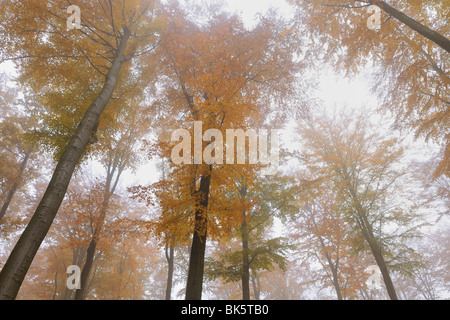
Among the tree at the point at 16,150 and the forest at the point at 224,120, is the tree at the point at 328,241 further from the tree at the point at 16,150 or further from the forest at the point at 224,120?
the tree at the point at 16,150

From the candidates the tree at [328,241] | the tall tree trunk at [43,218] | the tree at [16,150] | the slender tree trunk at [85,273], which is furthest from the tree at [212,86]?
the tree at [16,150]

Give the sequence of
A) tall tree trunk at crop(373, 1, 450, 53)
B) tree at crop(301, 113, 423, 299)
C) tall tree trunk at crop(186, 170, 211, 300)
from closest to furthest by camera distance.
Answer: tall tree trunk at crop(373, 1, 450, 53)
tall tree trunk at crop(186, 170, 211, 300)
tree at crop(301, 113, 423, 299)

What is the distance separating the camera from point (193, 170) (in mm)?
5746

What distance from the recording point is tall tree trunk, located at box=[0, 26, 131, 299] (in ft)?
9.75

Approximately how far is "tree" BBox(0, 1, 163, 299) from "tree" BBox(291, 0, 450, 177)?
5.92 m

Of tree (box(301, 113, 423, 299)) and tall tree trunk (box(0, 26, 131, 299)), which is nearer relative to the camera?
tall tree trunk (box(0, 26, 131, 299))

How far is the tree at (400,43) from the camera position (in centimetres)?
511

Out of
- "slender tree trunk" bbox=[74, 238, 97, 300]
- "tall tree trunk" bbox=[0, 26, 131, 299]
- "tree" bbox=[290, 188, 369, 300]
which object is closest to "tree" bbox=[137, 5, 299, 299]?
"tall tree trunk" bbox=[0, 26, 131, 299]

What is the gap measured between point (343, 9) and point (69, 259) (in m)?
18.6

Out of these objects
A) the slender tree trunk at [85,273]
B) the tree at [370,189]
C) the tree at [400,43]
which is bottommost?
the slender tree trunk at [85,273]

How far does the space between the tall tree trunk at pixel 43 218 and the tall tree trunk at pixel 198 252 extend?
9.84 feet

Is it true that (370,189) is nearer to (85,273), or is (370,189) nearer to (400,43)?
(400,43)

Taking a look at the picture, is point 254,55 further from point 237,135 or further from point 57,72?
point 57,72

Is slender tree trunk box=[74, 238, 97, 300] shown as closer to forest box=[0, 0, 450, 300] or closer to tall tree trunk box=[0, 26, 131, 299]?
forest box=[0, 0, 450, 300]
